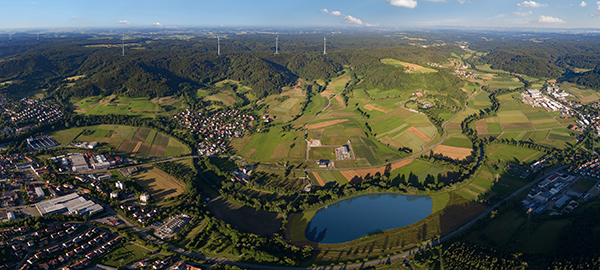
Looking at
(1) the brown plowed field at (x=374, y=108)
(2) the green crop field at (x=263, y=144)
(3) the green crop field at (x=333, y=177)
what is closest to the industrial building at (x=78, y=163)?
(2) the green crop field at (x=263, y=144)

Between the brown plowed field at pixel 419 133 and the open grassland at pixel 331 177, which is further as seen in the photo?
the brown plowed field at pixel 419 133

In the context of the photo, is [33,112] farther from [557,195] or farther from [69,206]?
[557,195]

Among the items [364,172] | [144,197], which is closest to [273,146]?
[364,172]

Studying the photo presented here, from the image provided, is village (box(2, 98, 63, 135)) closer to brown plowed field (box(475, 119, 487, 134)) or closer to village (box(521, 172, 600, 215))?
village (box(521, 172, 600, 215))

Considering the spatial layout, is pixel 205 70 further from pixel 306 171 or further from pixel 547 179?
pixel 547 179

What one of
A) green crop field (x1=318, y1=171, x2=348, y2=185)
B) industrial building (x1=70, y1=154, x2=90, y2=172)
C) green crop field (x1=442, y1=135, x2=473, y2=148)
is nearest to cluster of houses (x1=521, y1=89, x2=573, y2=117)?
green crop field (x1=442, y1=135, x2=473, y2=148)

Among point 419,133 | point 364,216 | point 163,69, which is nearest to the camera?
point 364,216

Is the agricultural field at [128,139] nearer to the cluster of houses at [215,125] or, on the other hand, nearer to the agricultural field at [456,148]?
the cluster of houses at [215,125]
